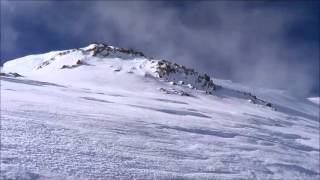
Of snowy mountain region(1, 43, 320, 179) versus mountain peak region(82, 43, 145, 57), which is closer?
snowy mountain region(1, 43, 320, 179)

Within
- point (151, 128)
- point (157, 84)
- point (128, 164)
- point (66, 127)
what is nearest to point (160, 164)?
point (128, 164)

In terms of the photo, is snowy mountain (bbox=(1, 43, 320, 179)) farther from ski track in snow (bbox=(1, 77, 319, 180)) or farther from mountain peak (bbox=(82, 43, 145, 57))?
mountain peak (bbox=(82, 43, 145, 57))

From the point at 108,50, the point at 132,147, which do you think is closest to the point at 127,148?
the point at 132,147

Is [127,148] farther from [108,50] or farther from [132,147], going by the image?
[108,50]

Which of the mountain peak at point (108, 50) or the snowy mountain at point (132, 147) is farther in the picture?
the mountain peak at point (108, 50)

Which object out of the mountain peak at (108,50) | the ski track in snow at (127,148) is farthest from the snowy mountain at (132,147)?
the mountain peak at (108,50)

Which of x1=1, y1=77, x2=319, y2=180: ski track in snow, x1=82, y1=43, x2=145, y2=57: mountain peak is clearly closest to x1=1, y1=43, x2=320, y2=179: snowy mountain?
x1=1, y1=77, x2=319, y2=180: ski track in snow

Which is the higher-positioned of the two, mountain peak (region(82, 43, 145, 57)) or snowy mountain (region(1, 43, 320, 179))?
mountain peak (region(82, 43, 145, 57))

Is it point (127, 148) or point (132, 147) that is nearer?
point (127, 148)

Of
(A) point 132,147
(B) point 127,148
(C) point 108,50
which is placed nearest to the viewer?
(B) point 127,148

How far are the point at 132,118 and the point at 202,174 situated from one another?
662 centimetres

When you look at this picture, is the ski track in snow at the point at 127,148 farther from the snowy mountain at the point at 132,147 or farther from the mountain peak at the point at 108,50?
the mountain peak at the point at 108,50

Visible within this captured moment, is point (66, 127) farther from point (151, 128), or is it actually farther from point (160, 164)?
point (151, 128)

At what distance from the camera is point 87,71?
60062 mm
